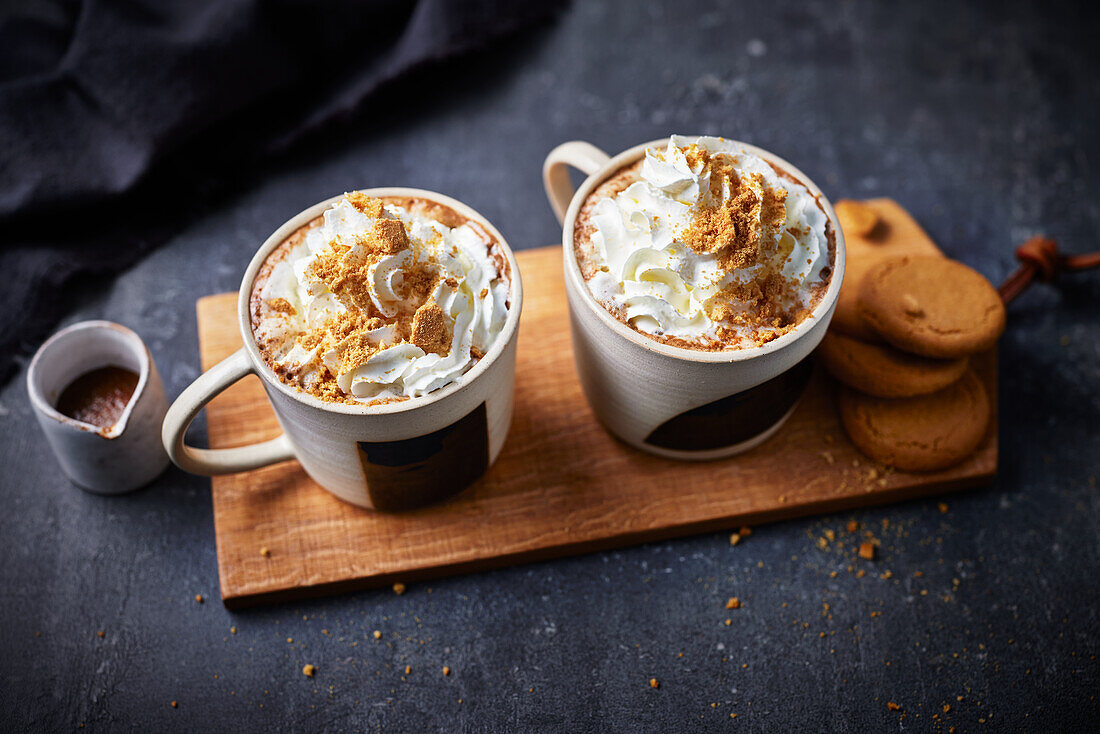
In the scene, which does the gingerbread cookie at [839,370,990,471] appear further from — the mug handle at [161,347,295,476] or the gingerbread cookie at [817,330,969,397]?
the mug handle at [161,347,295,476]

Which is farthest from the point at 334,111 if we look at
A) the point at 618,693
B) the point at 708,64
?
the point at 618,693

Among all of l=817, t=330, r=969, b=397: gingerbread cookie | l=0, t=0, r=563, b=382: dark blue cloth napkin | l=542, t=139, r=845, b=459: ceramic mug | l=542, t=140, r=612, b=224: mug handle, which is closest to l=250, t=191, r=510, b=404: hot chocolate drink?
l=542, t=139, r=845, b=459: ceramic mug

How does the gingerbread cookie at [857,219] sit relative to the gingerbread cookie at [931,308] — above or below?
below

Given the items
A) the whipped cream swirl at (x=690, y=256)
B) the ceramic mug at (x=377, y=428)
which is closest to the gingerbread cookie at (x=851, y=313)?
the whipped cream swirl at (x=690, y=256)

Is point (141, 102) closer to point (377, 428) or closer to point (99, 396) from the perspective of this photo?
point (99, 396)

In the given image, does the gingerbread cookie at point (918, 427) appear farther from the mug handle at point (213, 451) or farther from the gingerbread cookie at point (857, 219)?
the mug handle at point (213, 451)

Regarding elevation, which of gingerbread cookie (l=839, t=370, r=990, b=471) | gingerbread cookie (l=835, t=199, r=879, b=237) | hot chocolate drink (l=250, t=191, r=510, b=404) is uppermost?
hot chocolate drink (l=250, t=191, r=510, b=404)

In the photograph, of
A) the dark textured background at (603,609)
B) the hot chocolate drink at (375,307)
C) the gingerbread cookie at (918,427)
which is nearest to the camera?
the hot chocolate drink at (375,307)
